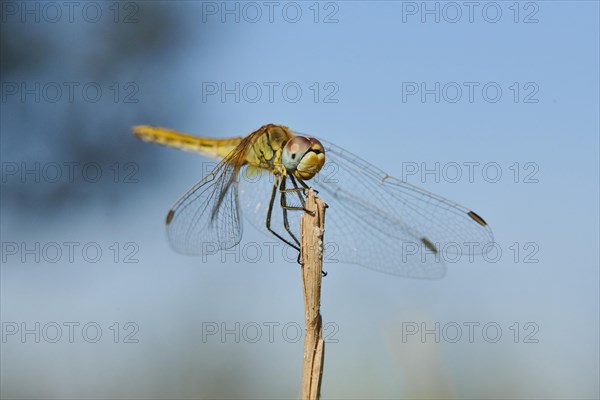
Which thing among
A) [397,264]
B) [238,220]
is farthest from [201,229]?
[397,264]

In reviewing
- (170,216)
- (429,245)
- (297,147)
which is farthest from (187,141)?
(429,245)

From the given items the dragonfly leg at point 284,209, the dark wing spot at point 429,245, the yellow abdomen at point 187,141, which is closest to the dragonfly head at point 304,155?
the dragonfly leg at point 284,209

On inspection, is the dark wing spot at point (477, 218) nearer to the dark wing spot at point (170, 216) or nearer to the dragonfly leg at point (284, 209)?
the dragonfly leg at point (284, 209)

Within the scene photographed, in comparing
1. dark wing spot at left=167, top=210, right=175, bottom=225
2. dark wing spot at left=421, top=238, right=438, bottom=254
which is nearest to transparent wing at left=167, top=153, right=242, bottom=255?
dark wing spot at left=167, top=210, right=175, bottom=225

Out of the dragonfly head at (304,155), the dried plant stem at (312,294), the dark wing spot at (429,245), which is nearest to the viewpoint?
the dried plant stem at (312,294)

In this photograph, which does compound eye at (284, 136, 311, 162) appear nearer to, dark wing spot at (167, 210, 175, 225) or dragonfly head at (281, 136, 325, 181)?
dragonfly head at (281, 136, 325, 181)

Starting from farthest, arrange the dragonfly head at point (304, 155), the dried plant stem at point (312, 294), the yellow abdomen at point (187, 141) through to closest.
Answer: the yellow abdomen at point (187, 141), the dragonfly head at point (304, 155), the dried plant stem at point (312, 294)

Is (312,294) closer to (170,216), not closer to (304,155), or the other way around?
(304,155)
